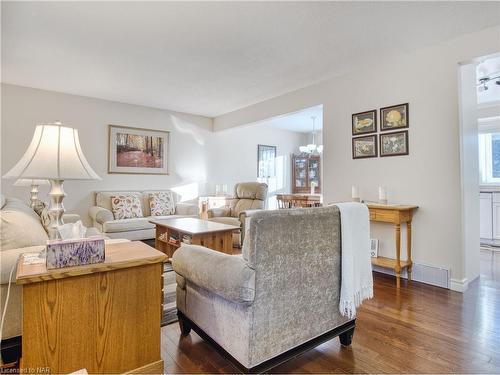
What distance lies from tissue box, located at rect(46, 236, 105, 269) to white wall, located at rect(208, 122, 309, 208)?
4.81m

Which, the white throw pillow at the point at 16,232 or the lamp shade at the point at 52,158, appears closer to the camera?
the lamp shade at the point at 52,158

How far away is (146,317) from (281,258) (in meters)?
0.77

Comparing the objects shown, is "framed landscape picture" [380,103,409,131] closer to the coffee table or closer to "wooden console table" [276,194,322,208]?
the coffee table

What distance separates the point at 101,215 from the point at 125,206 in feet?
1.57

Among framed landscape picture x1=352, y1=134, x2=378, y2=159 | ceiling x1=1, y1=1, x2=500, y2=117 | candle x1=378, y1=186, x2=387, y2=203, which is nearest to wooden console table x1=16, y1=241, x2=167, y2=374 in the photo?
ceiling x1=1, y1=1, x2=500, y2=117

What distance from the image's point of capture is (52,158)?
4.44ft

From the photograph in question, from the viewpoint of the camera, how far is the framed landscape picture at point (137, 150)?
202 inches

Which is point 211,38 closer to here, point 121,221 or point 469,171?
point 121,221

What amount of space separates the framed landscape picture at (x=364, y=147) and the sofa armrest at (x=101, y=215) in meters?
3.63

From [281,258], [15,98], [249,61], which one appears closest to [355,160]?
[249,61]

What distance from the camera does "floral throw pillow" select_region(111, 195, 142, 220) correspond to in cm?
464

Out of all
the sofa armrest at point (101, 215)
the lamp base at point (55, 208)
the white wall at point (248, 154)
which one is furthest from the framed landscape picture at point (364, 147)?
the sofa armrest at point (101, 215)

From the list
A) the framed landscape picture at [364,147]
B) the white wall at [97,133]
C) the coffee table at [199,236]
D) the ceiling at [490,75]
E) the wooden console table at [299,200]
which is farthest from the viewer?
the wooden console table at [299,200]

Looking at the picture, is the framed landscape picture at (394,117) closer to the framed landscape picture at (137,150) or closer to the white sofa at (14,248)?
the white sofa at (14,248)
